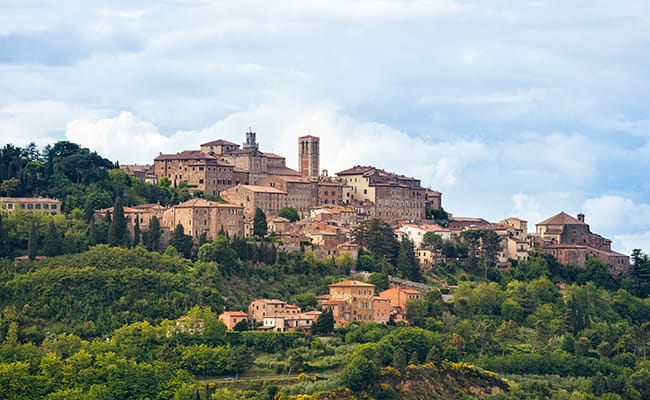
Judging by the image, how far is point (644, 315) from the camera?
102000mm

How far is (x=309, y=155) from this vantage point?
115 meters

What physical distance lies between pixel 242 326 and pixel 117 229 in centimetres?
1147

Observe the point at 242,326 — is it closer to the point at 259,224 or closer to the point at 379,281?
the point at 379,281

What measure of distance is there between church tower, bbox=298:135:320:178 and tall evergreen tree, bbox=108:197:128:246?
29678mm

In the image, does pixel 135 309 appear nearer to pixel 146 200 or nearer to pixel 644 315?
pixel 146 200

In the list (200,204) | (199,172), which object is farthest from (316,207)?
(200,204)

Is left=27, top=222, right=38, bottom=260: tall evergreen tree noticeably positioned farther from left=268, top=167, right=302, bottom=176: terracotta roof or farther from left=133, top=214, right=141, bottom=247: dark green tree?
left=268, top=167, right=302, bottom=176: terracotta roof

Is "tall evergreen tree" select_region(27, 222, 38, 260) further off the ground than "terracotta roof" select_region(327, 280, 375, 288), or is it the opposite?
"tall evergreen tree" select_region(27, 222, 38, 260)

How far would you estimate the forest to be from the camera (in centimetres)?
7338

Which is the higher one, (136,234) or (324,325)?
(136,234)

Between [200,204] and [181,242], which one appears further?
[200,204]

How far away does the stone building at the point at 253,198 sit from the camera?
99119 millimetres

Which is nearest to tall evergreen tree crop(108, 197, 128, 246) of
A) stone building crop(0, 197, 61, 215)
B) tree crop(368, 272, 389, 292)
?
stone building crop(0, 197, 61, 215)

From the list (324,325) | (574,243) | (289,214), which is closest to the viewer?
(324,325)
